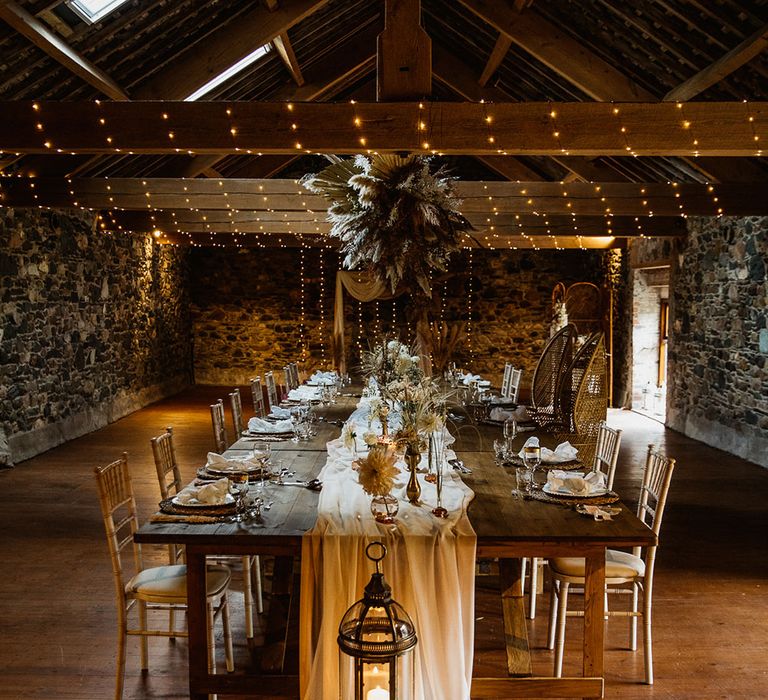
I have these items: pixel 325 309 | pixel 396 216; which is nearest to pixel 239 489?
pixel 396 216

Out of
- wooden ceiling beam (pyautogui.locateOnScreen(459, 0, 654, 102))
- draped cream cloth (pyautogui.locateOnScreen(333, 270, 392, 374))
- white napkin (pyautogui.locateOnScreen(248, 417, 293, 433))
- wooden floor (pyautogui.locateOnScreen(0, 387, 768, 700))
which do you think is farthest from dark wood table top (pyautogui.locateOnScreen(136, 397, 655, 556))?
draped cream cloth (pyautogui.locateOnScreen(333, 270, 392, 374))

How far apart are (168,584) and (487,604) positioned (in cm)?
181

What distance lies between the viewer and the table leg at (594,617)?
297 centimetres

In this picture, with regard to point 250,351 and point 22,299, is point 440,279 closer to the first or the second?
point 250,351

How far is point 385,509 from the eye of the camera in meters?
2.99

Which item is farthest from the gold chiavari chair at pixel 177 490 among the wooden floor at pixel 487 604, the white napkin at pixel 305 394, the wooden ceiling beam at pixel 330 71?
the wooden ceiling beam at pixel 330 71

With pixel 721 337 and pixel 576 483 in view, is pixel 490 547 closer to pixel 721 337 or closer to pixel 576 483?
pixel 576 483

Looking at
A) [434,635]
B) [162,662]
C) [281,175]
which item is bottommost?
[162,662]

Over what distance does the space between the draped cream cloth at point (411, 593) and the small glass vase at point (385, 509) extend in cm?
7

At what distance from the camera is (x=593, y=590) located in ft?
9.78

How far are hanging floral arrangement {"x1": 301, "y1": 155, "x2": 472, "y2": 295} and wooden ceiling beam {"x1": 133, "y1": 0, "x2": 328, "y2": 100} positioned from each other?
7.81ft

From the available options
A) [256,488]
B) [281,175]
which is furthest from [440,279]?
[256,488]

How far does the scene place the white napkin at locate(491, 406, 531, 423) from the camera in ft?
17.3

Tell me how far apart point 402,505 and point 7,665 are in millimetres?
1984
